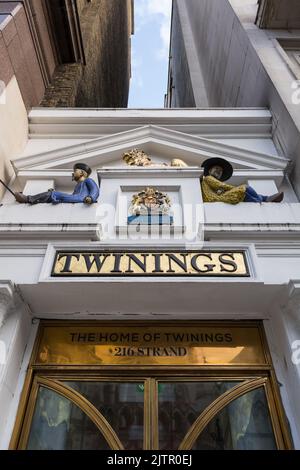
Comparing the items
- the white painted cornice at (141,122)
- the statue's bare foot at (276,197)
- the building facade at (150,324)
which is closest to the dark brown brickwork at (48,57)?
the white painted cornice at (141,122)

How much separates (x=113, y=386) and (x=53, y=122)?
5.64 meters

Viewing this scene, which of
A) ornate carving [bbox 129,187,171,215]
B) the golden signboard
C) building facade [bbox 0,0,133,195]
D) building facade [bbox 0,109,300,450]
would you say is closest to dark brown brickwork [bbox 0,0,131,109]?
building facade [bbox 0,0,133,195]

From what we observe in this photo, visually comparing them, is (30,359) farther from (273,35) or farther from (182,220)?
(273,35)

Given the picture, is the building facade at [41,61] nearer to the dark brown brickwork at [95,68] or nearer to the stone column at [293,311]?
the dark brown brickwork at [95,68]

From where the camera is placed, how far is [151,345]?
197 inches

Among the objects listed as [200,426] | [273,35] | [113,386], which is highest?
[273,35]

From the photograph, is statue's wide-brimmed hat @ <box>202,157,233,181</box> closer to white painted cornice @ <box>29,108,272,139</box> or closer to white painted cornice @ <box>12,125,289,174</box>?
white painted cornice @ <box>12,125,289,174</box>

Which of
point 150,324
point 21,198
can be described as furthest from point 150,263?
point 21,198

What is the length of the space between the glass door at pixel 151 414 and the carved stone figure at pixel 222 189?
2.55m

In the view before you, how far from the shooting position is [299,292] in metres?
4.61

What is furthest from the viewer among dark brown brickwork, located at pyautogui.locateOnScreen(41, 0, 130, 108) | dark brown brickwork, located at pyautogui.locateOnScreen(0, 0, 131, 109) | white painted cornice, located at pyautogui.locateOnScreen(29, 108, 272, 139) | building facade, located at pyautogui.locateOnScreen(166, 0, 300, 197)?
dark brown brickwork, located at pyautogui.locateOnScreen(41, 0, 130, 108)

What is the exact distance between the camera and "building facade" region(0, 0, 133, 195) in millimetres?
6902

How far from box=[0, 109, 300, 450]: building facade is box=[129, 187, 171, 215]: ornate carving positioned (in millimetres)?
36
